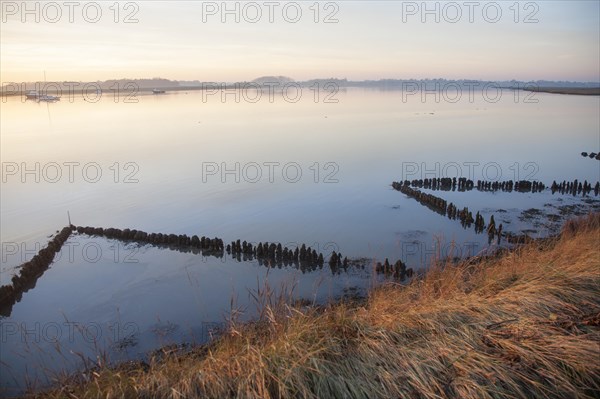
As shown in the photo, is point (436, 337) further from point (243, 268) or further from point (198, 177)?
point (198, 177)

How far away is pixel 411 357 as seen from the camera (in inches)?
184

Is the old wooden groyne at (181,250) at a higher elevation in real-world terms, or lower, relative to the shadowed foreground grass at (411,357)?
lower

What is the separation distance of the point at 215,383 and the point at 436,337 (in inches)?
105

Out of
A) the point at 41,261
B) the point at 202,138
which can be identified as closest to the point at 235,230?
the point at 41,261

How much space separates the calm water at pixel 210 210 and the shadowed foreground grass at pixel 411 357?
3.62 ft

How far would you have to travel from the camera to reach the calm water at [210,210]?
485 inches

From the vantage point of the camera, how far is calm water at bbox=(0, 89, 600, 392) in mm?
12312

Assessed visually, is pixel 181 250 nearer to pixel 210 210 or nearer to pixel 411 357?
pixel 210 210

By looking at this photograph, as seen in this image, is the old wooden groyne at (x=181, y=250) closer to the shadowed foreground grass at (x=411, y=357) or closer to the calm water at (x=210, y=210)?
the calm water at (x=210, y=210)

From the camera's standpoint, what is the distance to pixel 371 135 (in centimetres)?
5066

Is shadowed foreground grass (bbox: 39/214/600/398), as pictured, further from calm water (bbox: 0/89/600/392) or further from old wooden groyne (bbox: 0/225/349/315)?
old wooden groyne (bbox: 0/225/349/315)

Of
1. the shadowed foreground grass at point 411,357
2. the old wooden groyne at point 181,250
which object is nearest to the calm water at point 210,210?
the old wooden groyne at point 181,250

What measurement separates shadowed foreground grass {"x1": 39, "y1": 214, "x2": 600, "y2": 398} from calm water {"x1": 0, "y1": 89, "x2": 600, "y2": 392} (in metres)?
1.10

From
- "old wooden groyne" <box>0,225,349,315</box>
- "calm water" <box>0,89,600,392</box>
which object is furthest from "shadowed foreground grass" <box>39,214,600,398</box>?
"old wooden groyne" <box>0,225,349,315</box>
